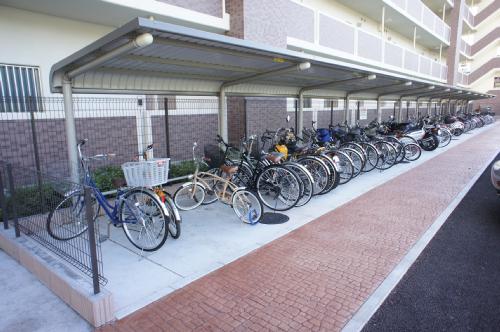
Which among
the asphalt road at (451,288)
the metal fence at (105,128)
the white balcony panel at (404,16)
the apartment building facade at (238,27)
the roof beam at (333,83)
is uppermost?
the white balcony panel at (404,16)

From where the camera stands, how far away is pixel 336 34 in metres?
12.2

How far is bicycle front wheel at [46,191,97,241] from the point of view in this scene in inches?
139

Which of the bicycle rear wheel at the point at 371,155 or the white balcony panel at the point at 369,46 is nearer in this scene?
the bicycle rear wheel at the point at 371,155

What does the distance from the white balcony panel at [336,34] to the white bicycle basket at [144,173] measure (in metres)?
9.58

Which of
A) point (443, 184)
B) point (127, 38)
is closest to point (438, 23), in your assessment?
point (443, 184)

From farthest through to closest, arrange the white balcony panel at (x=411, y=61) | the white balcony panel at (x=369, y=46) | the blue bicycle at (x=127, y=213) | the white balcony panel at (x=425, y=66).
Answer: the white balcony panel at (x=425, y=66) < the white balcony panel at (x=411, y=61) < the white balcony panel at (x=369, y=46) < the blue bicycle at (x=127, y=213)

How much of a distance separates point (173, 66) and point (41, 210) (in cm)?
266

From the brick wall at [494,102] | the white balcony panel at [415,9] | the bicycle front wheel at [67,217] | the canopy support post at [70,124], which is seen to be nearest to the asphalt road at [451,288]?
the bicycle front wheel at [67,217]

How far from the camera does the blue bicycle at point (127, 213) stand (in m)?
3.65

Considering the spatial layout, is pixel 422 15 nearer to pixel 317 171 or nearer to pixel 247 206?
pixel 317 171

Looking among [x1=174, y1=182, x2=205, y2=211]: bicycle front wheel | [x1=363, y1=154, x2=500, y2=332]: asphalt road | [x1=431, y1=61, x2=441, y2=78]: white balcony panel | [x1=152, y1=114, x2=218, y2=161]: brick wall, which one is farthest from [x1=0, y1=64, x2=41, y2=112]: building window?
[x1=431, y1=61, x2=441, y2=78]: white balcony panel

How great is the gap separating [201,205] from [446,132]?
426 inches

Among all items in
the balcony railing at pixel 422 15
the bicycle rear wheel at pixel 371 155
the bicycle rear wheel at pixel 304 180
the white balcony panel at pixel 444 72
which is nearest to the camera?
the bicycle rear wheel at pixel 304 180

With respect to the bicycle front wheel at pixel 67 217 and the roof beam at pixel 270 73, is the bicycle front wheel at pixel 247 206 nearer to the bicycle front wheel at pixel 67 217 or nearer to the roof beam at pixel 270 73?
the bicycle front wheel at pixel 67 217
